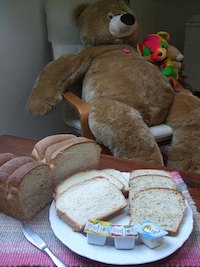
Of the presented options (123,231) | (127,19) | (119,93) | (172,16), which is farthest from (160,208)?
(172,16)

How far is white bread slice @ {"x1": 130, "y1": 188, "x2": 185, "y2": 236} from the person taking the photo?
2.32ft

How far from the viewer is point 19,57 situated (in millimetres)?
2004

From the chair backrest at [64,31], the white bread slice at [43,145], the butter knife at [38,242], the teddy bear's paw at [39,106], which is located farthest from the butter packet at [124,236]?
the chair backrest at [64,31]

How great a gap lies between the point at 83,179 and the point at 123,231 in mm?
259

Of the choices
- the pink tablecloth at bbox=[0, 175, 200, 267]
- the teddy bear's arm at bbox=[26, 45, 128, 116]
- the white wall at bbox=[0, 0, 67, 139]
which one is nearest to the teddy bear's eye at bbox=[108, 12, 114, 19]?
the teddy bear's arm at bbox=[26, 45, 128, 116]

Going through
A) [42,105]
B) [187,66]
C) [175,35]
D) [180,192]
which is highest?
[180,192]

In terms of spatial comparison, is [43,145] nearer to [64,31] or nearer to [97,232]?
[97,232]

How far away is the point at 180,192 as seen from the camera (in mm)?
836

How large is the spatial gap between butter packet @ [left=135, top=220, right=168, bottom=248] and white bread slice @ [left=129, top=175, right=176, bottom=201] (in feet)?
0.53

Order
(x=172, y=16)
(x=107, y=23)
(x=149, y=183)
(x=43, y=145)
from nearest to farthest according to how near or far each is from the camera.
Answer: (x=149, y=183), (x=43, y=145), (x=107, y=23), (x=172, y=16)

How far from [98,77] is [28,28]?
59 cm

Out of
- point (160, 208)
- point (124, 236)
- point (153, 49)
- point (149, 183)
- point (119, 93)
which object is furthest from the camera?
point (153, 49)

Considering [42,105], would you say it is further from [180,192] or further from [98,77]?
[180,192]

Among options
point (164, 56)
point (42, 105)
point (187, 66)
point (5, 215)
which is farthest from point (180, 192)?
point (187, 66)
